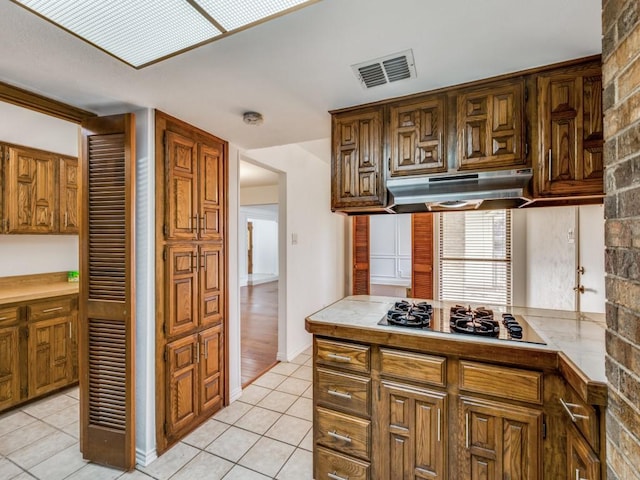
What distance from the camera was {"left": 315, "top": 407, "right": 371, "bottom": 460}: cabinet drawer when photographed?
169 centimetres

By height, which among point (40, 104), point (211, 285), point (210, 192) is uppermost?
point (40, 104)

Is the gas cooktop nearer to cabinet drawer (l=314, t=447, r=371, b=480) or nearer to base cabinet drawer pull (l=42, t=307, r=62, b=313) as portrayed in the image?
cabinet drawer (l=314, t=447, r=371, b=480)

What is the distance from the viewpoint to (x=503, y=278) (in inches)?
174

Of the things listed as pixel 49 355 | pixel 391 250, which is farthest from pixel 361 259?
pixel 49 355

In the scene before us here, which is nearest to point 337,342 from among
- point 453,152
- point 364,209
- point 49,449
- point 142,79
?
point 364,209

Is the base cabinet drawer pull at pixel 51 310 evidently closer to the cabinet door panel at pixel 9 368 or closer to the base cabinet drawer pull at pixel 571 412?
the cabinet door panel at pixel 9 368

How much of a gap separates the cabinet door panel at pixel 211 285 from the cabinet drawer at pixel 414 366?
57.8 inches

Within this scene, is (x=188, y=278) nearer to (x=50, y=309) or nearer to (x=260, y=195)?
(x=50, y=309)

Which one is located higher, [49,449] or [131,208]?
[131,208]

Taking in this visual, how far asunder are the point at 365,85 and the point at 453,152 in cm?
63

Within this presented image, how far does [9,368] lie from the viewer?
249 centimetres

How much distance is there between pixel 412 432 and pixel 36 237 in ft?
12.7

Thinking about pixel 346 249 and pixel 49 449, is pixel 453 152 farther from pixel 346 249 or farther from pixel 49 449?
pixel 346 249

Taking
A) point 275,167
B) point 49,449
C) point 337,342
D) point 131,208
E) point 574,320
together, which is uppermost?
point 275,167
